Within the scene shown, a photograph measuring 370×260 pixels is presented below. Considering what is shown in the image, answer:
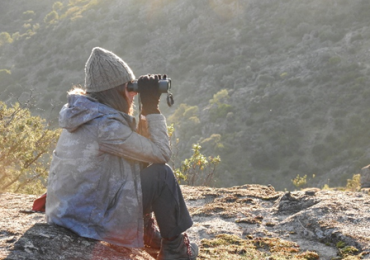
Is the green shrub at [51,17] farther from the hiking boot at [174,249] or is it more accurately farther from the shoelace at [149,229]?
the hiking boot at [174,249]

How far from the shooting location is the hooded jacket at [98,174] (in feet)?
8.63

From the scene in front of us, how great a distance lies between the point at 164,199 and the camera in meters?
2.83

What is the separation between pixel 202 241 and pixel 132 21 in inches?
1791

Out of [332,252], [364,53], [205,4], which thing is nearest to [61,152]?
[332,252]

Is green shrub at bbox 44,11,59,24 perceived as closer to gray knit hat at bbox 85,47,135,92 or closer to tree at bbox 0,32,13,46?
tree at bbox 0,32,13,46

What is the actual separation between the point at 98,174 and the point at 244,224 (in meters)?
2.43

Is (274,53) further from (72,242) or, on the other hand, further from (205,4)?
(72,242)

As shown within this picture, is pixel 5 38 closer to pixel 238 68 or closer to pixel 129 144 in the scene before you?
pixel 238 68

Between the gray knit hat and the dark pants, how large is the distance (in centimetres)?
59

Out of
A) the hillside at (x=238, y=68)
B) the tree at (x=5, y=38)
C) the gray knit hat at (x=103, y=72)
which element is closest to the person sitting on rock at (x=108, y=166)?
the gray knit hat at (x=103, y=72)

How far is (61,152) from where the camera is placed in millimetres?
2740

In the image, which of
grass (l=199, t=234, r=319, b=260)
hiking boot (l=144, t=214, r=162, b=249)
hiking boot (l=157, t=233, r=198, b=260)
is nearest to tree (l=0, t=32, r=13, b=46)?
grass (l=199, t=234, r=319, b=260)

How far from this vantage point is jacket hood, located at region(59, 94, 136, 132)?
2625mm

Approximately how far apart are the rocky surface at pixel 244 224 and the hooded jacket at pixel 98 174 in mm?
173
